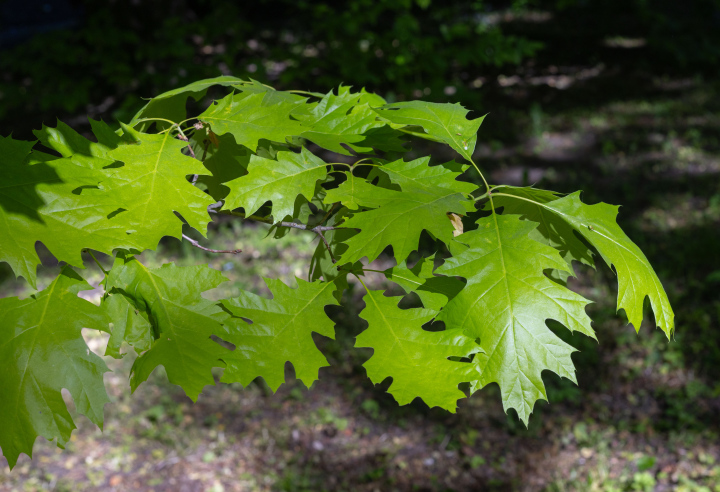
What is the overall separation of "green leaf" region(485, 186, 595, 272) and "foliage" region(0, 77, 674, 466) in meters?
0.05

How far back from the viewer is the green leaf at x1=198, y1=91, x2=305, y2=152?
936 mm

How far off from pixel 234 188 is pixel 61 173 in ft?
0.81

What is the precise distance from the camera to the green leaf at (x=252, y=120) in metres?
0.94

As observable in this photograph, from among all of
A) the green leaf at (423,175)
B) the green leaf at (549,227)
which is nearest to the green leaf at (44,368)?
the green leaf at (423,175)

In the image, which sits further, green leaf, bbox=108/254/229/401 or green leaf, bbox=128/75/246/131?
green leaf, bbox=128/75/246/131

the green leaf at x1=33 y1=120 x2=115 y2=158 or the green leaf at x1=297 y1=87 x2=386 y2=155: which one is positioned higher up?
the green leaf at x1=33 y1=120 x2=115 y2=158

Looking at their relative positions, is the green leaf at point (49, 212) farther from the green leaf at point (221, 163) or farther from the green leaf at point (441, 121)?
the green leaf at point (441, 121)

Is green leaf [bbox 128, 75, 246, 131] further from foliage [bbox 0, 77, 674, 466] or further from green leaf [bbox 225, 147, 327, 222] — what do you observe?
green leaf [bbox 225, 147, 327, 222]

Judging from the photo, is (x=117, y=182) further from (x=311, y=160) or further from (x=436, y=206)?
(x=436, y=206)

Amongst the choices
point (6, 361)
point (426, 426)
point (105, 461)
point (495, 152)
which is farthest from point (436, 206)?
point (495, 152)

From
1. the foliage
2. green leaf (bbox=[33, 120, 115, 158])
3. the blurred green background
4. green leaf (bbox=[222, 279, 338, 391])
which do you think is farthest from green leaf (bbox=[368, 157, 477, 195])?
the blurred green background

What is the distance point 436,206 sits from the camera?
2.80 ft

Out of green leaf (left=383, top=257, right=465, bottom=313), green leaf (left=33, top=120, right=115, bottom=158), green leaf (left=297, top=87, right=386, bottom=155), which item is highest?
green leaf (left=33, top=120, right=115, bottom=158)

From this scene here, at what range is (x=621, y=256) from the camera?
3.02 feet
